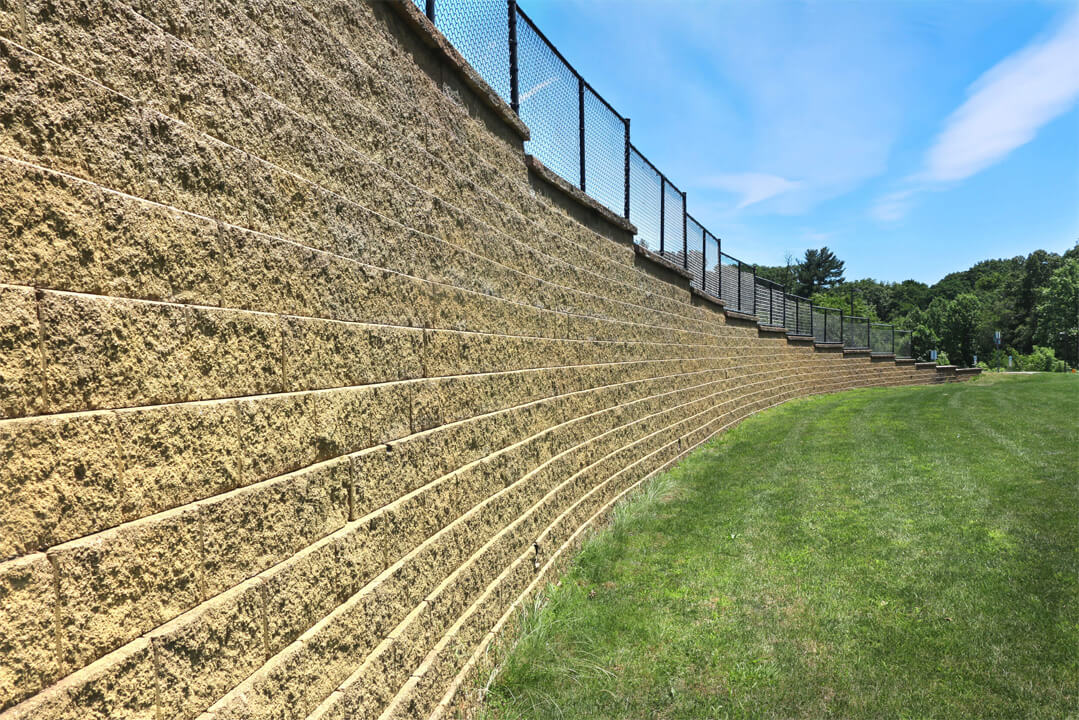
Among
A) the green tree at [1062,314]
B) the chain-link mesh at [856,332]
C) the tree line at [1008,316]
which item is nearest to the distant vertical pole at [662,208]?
the chain-link mesh at [856,332]

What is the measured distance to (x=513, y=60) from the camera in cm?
551

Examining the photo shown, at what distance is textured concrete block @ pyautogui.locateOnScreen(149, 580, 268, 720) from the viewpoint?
63.9 inches

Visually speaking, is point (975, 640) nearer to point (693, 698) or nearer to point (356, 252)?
point (693, 698)

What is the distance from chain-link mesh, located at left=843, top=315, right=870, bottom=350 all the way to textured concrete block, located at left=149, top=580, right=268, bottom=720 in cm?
2447

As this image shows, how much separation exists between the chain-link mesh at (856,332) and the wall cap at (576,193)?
60.4 ft

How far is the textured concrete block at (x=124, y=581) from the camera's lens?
1418mm

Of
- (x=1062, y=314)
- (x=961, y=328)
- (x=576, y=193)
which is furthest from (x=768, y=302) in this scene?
(x=961, y=328)

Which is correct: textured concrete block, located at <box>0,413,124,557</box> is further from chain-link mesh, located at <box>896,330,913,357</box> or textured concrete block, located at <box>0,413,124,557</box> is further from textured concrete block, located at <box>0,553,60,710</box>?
chain-link mesh, located at <box>896,330,913,357</box>

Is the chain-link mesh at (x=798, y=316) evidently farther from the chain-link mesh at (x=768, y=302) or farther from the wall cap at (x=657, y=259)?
the wall cap at (x=657, y=259)

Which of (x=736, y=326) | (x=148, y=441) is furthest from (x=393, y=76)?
(x=736, y=326)

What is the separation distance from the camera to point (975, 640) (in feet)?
12.9

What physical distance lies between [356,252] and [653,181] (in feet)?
26.5

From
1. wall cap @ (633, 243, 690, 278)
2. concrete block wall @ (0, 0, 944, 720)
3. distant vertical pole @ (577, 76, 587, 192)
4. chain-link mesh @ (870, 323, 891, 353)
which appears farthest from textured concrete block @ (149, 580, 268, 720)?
chain-link mesh @ (870, 323, 891, 353)

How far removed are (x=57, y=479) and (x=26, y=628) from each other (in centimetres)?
31
